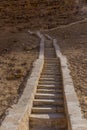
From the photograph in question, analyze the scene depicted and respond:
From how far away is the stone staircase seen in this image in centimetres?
704

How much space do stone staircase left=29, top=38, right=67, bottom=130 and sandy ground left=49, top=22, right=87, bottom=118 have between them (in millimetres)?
463

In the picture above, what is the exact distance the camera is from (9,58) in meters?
13.0

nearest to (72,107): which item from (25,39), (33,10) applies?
(25,39)

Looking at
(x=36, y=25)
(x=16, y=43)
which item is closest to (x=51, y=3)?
(x=36, y=25)

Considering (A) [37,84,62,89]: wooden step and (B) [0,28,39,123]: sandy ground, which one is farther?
(A) [37,84,62,89]: wooden step

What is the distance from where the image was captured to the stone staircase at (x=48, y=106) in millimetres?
7039

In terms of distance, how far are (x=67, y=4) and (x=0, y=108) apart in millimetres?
17894

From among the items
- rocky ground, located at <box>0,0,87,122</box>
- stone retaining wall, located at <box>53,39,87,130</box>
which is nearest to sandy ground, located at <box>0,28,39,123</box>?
rocky ground, located at <box>0,0,87,122</box>

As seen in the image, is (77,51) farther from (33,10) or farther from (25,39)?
(33,10)

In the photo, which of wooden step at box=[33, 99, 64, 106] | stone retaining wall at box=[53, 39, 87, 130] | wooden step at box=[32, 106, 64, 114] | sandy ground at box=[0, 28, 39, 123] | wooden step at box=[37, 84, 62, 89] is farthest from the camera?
wooden step at box=[37, 84, 62, 89]

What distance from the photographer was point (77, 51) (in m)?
13.8

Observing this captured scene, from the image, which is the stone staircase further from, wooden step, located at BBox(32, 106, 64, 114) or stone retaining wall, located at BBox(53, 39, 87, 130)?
stone retaining wall, located at BBox(53, 39, 87, 130)

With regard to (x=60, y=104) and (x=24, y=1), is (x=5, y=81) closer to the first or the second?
(x=60, y=104)

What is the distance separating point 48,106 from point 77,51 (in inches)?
255
